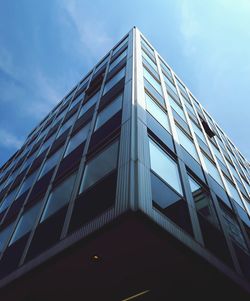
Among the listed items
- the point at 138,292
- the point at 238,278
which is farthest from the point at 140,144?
the point at 238,278

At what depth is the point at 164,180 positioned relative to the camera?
8258 mm

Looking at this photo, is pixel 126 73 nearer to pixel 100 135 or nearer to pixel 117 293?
pixel 100 135

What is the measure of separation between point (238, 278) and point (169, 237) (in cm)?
366

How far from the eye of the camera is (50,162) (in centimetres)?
1466

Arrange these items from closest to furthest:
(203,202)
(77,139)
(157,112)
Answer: (203,202), (157,112), (77,139)

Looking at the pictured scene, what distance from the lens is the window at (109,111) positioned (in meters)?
11.3

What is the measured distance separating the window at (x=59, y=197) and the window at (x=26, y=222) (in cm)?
86

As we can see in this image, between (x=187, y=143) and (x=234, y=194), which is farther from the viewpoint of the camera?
(x=234, y=194)

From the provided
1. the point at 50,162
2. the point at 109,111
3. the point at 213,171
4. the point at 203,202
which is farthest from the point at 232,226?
the point at 50,162

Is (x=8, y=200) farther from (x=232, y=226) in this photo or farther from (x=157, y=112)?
(x=232, y=226)

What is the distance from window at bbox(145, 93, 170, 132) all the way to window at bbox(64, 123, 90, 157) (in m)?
3.34

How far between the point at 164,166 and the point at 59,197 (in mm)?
4404

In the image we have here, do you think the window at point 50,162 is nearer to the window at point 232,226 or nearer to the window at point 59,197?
the window at point 59,197

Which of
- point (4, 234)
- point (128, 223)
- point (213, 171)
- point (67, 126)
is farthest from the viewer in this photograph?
point (67, 126)
